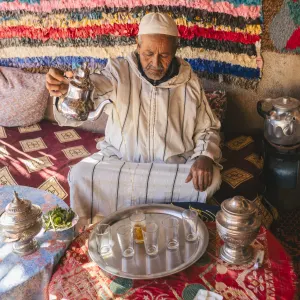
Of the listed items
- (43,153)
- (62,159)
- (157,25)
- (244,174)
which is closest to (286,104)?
(244,174)

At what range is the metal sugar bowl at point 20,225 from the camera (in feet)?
5.13

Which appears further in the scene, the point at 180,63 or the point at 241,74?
the point at 241,74

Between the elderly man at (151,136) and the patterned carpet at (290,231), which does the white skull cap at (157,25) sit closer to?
the elderly man at (151,136)

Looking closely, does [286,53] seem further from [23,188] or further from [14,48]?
[14,48]

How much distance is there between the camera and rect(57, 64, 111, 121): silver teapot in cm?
163

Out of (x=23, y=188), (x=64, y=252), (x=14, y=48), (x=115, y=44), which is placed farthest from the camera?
(x=14, y=48)

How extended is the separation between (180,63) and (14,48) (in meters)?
1.85

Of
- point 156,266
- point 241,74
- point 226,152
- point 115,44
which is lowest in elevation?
point 226,152

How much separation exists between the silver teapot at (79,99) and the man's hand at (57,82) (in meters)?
0.04

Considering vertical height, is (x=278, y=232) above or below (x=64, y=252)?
below

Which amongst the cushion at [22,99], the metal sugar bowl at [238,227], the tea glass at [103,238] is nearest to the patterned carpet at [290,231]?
the metal sugar bowl at [238,227]

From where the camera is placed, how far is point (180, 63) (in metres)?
2.23

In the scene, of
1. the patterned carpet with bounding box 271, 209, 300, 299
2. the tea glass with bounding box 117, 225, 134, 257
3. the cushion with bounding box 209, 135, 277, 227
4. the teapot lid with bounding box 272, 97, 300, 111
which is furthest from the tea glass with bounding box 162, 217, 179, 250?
the teapot lid with bounding box 272, 97, 300, 111

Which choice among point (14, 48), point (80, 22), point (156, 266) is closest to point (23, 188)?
point (156, 266)
